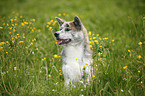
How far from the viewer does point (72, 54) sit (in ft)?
10.2

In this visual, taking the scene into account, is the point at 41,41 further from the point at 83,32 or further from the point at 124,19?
the point at 124,19

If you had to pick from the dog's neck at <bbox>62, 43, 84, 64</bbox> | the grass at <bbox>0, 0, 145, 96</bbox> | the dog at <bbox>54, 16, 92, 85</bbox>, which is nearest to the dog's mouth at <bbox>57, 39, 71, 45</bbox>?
the dog at <bbox>54, 16, 92, 85</bbox>

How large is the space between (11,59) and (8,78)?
19.9 inches

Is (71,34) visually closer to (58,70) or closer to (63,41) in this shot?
(63,41)

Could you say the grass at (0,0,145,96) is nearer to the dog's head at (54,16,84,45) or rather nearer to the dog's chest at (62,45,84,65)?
the dog's chest at (62,45,84,65)

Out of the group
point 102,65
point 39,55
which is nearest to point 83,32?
point 102,65

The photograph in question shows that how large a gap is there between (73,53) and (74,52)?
1.2 inches

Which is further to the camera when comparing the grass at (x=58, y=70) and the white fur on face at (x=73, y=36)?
the white fur on face at (x=73, y=36)

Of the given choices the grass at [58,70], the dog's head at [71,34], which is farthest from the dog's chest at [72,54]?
the grass at [58,70]

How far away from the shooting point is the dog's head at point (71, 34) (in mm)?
3121

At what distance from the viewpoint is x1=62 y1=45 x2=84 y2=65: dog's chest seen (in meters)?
3.08

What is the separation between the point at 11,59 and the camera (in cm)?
326

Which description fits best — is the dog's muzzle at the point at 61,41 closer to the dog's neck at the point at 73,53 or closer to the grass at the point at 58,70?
the dog's neck at the point at 73,53

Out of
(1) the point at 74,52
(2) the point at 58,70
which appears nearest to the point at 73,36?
(1) the point at 74,52
